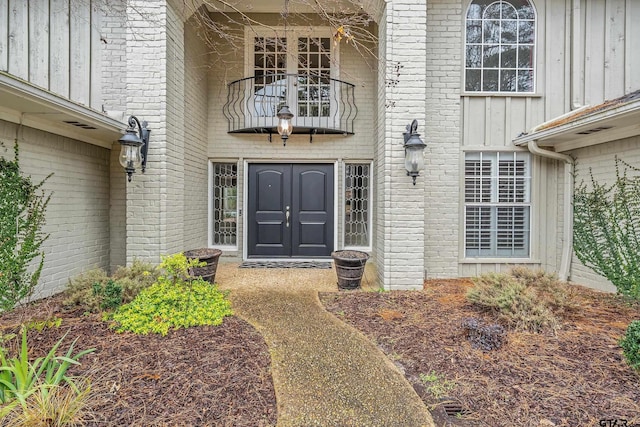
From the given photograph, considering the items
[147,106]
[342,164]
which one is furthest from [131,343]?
[342,164]

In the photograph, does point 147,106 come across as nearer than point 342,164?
Result: Yes

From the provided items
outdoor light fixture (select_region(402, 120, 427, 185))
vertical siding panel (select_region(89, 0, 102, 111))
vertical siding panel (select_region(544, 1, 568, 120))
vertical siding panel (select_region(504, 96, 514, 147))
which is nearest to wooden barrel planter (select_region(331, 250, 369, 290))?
outdoor light fixture (select_region(402, 120, 427, 185))

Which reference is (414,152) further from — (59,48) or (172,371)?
(59,48)

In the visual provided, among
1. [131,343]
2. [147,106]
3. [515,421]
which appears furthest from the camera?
→ [147,106]

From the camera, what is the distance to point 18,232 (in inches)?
144

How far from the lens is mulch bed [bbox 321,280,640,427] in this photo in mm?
1929

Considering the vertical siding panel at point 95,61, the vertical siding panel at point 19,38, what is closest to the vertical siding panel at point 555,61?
the vertical siding panel at point 95,61

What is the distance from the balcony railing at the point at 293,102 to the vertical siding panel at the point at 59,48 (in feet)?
8.21

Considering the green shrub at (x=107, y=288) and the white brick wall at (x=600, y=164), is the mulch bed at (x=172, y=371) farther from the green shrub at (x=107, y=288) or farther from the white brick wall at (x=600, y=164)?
the white brick wall at (x=600, y=164)

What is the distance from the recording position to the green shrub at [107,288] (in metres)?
3.29

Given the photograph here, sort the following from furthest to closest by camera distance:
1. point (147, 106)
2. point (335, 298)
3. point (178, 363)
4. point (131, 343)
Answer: point (147, 106)
point (335, 298)
point (131, 343)
point (178, 363)

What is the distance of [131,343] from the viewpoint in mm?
2682

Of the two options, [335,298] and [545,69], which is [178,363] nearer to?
[335,298]

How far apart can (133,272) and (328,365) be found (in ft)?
8.90
